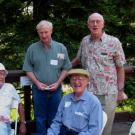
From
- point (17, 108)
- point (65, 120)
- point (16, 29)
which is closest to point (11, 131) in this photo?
point (17, 108)

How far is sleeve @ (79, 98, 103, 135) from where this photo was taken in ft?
14.3

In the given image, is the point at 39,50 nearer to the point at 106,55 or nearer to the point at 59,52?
the point at 59,52

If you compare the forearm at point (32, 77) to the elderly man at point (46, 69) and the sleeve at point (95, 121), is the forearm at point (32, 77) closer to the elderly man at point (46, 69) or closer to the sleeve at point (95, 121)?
the elderly man at point (46, 69)

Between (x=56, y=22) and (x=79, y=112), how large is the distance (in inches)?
115

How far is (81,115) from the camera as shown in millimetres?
4418

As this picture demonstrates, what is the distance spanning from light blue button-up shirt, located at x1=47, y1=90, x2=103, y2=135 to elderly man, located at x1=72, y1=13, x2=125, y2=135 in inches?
14.4

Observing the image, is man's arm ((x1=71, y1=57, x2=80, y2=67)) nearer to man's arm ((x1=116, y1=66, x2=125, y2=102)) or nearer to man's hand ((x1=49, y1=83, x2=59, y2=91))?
man's hand ((x1=49, y1=83, x2=59, y2=91))

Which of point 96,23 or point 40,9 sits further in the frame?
→ point 40,9

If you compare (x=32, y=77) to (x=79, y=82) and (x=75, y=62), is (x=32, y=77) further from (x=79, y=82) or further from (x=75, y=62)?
(x=79, y=82)

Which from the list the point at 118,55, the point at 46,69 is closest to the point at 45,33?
the point at 46,69

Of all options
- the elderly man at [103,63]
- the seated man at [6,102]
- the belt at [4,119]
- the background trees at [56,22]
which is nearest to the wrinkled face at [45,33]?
the elderly man at [103,63]

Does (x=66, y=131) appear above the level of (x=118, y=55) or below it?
below

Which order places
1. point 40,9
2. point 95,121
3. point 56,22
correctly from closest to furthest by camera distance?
point 95,121 → point 56,22 → point 40,9

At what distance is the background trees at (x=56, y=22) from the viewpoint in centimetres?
685
